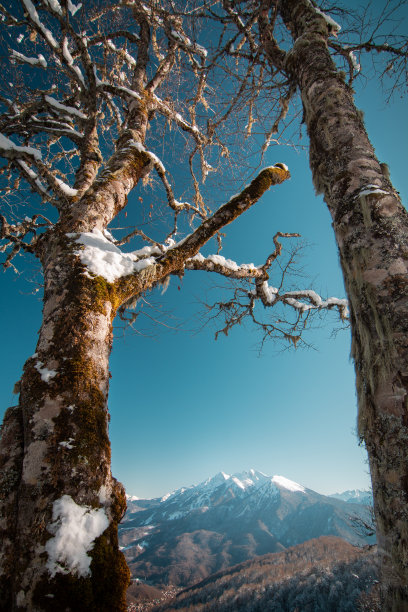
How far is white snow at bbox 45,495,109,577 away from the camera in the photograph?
127 centimetres

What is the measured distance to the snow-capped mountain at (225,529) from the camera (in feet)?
341

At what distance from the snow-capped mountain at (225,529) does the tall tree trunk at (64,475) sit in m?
112

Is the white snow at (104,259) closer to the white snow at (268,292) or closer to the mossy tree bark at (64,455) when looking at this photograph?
the mossy tree bark at (64,455)

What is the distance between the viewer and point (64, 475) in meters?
1.49

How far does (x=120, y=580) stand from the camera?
1405 mm

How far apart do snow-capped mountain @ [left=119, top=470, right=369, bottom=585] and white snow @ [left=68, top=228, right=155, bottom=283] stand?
112211 millimetres

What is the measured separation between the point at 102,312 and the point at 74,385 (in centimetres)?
61

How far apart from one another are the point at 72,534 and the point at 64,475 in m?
0.28

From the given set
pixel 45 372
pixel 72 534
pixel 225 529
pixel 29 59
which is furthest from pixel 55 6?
A: pixel 225 529

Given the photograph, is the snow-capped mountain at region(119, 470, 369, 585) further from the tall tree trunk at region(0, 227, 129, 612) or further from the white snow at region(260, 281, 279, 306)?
the tall tree trunk at region(0, 227, 129, 612)

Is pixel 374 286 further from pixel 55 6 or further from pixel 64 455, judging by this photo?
pixel 55 6

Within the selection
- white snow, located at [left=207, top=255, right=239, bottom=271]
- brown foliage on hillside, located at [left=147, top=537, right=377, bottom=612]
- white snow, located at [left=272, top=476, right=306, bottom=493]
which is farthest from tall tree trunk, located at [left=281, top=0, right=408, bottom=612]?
white snow, located at [left=272, top=476, right=306, bottom=493]

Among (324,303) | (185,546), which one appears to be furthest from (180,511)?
(324,303)

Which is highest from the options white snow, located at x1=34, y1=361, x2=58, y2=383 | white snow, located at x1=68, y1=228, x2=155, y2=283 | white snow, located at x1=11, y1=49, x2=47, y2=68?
white snow, located at x1=11, y1=49, x2=47, y2=68
